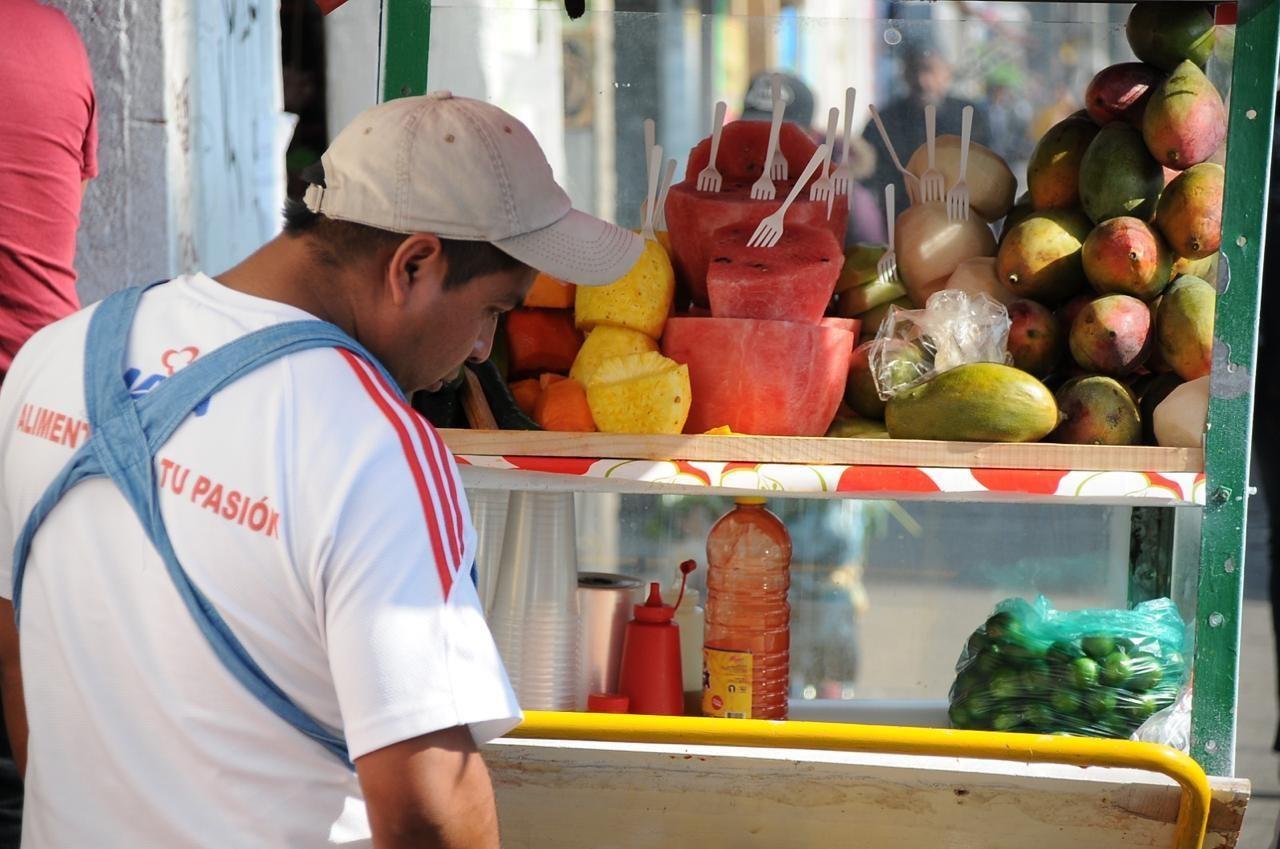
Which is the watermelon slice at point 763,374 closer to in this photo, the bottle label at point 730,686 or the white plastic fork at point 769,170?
the white plastic fork at point 769,170

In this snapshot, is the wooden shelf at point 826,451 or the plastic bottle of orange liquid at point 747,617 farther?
the plastic bottle of orange liquid at point 747,617

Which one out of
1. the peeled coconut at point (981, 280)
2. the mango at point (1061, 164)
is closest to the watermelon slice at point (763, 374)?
the peeled coconut at point (981, 280)

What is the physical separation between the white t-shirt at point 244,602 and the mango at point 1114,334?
4.30ft

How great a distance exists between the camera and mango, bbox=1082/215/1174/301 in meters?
2.12

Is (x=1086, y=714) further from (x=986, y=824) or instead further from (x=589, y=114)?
(x=589, y=114)

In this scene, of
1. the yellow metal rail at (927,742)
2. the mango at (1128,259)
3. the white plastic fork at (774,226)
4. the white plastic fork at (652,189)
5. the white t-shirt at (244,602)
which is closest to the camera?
the white t-shirt at (244,602)

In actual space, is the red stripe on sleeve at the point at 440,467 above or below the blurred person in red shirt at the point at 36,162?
below

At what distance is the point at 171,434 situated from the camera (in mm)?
1114

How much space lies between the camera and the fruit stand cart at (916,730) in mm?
1975

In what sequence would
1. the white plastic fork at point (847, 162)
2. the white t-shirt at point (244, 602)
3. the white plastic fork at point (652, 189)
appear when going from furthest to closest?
the white plastic fork at point (652, 189) → the white plastic fork at point (847, 162) → the white t-shirt at point (244, 602)

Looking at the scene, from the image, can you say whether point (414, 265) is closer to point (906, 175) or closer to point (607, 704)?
point (607, 704)

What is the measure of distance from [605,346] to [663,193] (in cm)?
40

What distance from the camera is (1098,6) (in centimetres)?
255

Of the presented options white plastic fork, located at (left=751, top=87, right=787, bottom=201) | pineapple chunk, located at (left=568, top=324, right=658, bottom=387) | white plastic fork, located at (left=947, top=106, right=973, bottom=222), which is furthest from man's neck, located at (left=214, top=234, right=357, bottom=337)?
white plastic fork, located at (left=947, top=106, right=973, bottom=222)
